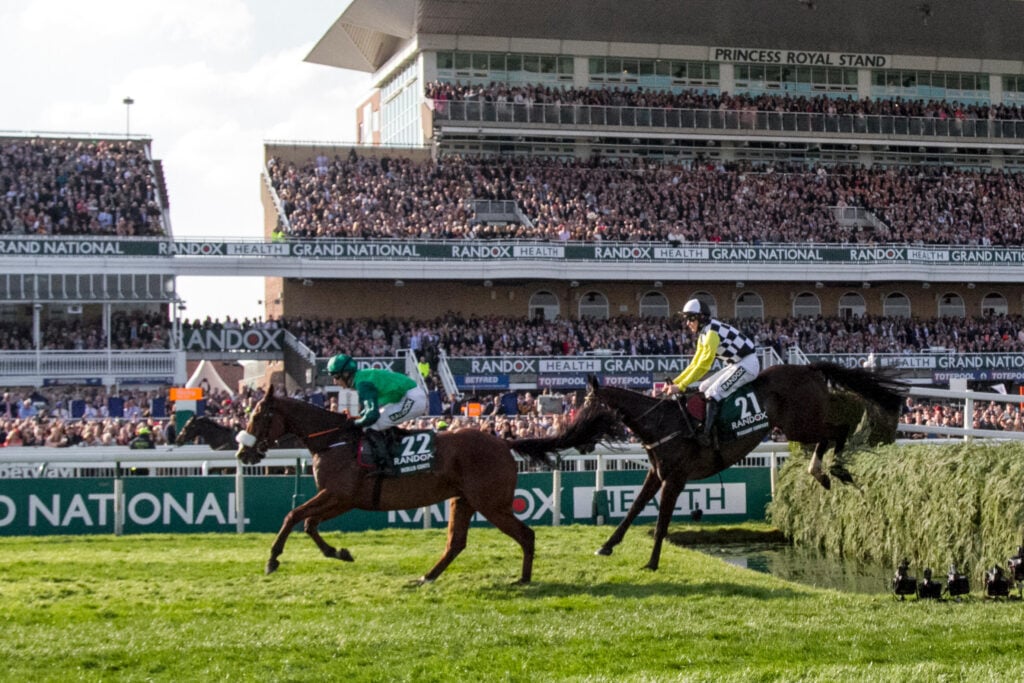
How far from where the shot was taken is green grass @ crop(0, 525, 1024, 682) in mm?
7453

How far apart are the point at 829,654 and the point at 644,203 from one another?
105ft

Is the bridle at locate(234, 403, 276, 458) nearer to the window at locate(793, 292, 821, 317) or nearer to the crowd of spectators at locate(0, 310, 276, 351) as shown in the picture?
the crowd of spectators at locate(0, 310, 276, 351)

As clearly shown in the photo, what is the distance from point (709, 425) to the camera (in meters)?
10.7

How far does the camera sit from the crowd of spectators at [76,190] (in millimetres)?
33188

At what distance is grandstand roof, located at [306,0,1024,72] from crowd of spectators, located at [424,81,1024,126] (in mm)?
1715

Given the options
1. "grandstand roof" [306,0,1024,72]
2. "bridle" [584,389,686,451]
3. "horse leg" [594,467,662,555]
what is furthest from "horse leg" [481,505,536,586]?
"grandstand roof" [306,0,1024,72]

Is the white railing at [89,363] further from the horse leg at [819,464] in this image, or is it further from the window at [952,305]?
the window at [952,305]

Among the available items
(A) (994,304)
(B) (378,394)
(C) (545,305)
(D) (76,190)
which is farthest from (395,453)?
(A) (994,304)

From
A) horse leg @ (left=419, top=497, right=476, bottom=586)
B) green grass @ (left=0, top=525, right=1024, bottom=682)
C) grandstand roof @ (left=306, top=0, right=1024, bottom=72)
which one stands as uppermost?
grandstand roof @ (left=306, top=0, right=1024, bottom=72)

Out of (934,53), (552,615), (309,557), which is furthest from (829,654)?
(934,53)

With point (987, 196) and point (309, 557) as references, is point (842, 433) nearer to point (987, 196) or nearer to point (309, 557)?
point (309, 557)

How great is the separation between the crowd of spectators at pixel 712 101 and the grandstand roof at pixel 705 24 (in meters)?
1.72

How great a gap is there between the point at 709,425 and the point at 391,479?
2543 millimetres

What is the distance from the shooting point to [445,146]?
4144 centimetres
